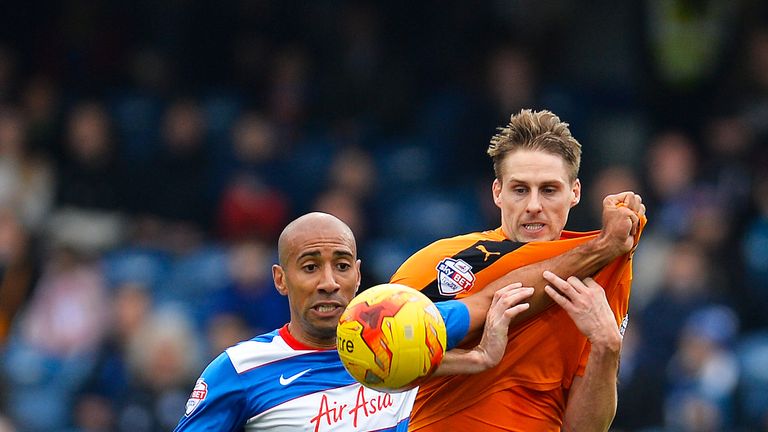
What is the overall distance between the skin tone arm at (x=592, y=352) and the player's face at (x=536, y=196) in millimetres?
293

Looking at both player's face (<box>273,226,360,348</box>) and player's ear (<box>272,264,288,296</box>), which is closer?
player's face (<box>273,226,360,348</box>)

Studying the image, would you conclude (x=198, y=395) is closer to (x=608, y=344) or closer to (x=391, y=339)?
(x=391, y=339)

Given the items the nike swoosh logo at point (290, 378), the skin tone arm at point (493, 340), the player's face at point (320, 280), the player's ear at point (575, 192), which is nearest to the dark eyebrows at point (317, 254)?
the player's face at point (320, 280)

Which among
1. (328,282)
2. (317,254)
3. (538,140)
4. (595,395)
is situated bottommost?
(595,395)

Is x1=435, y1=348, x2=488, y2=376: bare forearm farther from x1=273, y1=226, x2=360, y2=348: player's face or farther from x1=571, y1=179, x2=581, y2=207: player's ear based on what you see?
x1=571, y1=179, x2=581, y2=207: player's ear

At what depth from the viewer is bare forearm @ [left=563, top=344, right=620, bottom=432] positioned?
560 cm

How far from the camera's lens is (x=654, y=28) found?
12891 mm

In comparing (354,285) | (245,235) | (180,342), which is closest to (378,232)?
(245,235)

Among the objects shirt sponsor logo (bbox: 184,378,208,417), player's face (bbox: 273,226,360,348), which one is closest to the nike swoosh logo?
player's face (bbox: 273,226,360,348)

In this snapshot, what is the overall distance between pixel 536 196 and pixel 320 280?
3.10ft

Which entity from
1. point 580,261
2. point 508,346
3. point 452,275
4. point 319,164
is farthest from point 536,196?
point 319,164

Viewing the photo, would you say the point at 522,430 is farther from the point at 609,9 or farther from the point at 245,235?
the point at 609,9

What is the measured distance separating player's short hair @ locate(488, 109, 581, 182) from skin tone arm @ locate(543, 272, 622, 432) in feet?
1.79

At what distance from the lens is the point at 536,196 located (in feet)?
18.6
